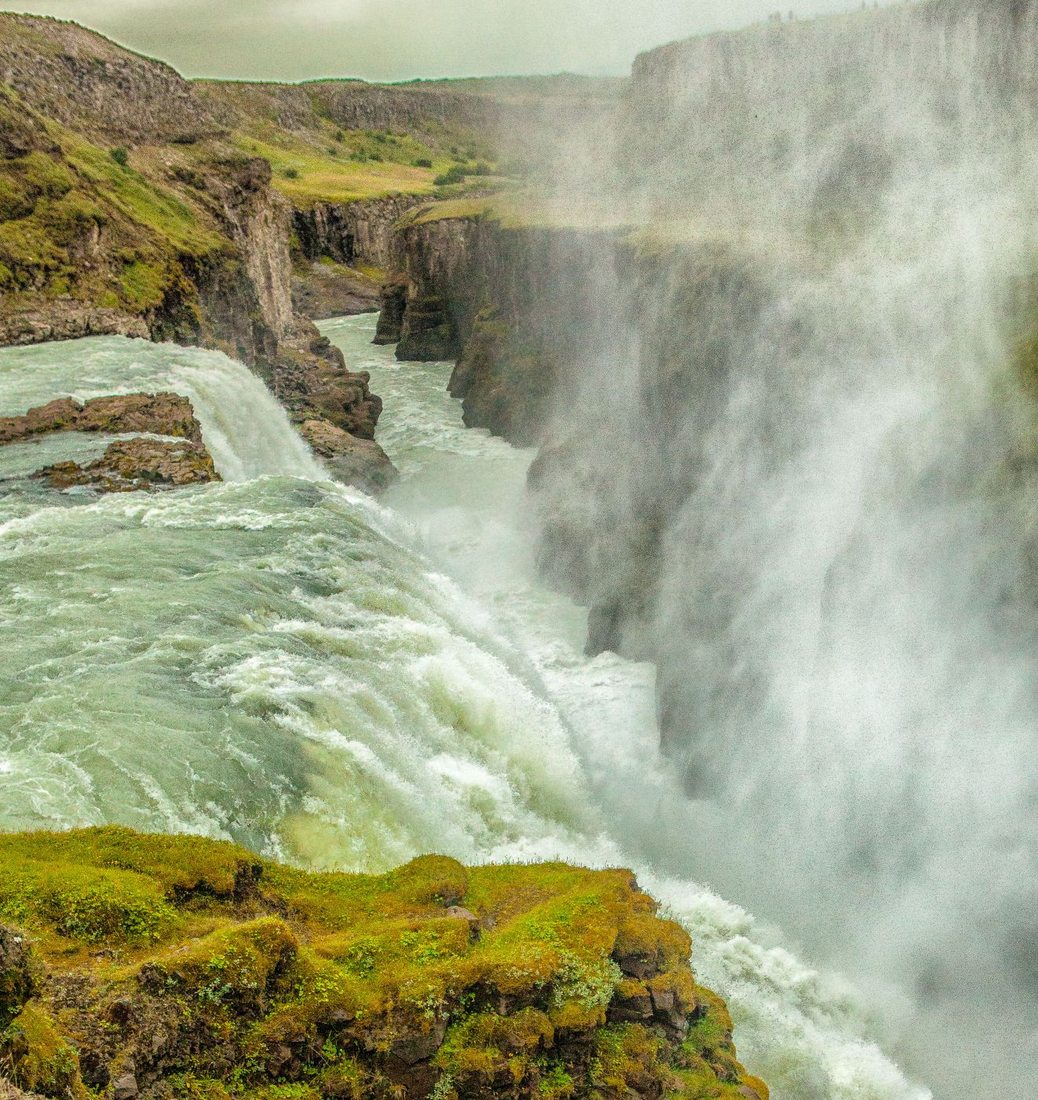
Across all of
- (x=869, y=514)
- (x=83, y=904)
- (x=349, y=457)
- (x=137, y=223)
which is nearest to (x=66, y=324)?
(x=137, y=223)

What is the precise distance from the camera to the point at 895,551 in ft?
65.5

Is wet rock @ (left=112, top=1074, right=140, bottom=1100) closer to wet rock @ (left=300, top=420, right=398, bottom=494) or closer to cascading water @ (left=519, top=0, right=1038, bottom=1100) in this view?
cascading water @ (left=519, top=0, right=1038, bottom=1100)

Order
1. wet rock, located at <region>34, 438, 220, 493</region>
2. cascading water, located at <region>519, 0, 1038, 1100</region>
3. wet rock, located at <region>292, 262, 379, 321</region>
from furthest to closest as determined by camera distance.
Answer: wet rock, located at <region>292, 262, 379, 321</region> < wet rock, located at <region>34, 438, 220, 493</region> < cascading water, located at <region>519, 0, 1038, 1100</region>

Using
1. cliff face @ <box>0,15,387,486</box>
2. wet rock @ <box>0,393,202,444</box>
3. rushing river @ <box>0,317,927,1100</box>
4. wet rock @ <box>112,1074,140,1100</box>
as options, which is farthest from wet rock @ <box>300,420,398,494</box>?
wet rock @ <box>112,1074,140,1100</box>

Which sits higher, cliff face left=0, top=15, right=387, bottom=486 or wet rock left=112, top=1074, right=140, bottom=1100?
cliff face left=0, top=15, right=387, bottom=486

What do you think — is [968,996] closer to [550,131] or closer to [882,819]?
[882,819]

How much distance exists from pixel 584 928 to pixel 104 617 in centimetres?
1148

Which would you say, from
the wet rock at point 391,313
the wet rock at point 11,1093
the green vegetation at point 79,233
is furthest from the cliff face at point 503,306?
the wet rock at point 11,1093

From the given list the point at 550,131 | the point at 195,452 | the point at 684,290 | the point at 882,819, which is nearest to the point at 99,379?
the point at 195,452

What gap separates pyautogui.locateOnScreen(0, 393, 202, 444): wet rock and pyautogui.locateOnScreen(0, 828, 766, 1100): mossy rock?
20317 mm

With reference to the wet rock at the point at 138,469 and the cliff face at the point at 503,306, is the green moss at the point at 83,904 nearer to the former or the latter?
the wet rock at the point at 138,469

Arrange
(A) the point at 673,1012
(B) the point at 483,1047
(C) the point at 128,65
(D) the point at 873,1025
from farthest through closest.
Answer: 1. (C) the point at 128,65
2. (D) the point at 873,1025
3. (A) the point at 673,1012
4. (B) the point at 483,1047

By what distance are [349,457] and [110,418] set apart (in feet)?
46.3

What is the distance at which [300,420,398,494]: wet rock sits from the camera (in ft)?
134
